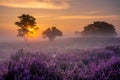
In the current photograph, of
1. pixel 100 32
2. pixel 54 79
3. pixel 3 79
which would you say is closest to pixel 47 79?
pixel 54 79

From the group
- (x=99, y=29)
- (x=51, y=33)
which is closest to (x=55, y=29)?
(x=51, y=33)

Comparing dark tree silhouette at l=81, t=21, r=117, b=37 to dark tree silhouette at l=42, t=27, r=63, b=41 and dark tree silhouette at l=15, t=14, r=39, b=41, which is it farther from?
dark tree silhouette at l=15, t=14, r=39, b=41

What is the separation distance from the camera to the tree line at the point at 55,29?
4969 centimetres

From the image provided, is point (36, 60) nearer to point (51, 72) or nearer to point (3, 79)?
point (51, 72)

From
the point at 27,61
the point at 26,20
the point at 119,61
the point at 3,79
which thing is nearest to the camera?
the point at 3,79

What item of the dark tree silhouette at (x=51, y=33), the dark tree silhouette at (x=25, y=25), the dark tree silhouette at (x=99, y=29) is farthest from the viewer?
the dark tree silhouette at (x=99, y=29)

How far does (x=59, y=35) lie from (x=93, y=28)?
10.3 m

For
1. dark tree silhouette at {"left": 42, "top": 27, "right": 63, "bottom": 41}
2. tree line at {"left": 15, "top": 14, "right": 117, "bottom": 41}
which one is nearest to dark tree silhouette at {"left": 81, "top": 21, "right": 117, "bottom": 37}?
tree line at {"left": 15, "top": 14, "right": 117, "bottom": 41}

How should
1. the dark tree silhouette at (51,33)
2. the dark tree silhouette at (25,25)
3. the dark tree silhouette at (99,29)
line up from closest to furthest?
the dark tree silhouette at (25,25) < the dark tree silhouette at (51,33) < the dark tree silhouette at (99,29)

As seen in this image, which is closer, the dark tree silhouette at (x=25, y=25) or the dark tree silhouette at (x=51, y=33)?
the dark tree silhouette at (x=25, y=25)

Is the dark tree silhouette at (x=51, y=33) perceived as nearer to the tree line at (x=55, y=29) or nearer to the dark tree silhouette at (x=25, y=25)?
the tree line at (x=55, y=29)

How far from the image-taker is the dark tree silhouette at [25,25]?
162 ft

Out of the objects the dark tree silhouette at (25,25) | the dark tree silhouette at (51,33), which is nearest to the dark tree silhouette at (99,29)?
the dark tree silhouette at (51,33)

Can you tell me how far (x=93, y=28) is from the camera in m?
71.4
